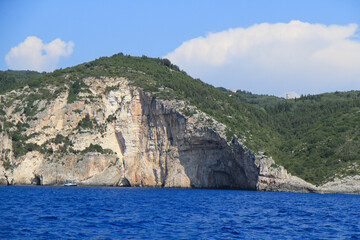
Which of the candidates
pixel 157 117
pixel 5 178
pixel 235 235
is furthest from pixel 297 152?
pixel 235 235

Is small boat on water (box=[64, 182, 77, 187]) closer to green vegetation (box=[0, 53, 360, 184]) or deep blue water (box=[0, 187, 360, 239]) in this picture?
green vegetation (box=[0, 53, 360, 184])

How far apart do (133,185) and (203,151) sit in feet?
56.4

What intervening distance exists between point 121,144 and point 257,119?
122 feet

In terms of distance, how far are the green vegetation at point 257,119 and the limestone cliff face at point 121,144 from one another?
1.40 meters

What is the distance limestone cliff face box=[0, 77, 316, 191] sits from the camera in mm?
94688

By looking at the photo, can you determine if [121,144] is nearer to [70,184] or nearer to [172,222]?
[70,184]

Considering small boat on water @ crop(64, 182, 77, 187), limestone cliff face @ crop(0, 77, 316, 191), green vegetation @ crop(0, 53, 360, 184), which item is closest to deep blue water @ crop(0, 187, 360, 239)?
green vegetation @ crop(0, 53, 360, 184)

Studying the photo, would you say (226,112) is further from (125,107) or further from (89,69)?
(89,69)

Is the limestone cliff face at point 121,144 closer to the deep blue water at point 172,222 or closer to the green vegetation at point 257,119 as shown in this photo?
the green vegetation at point 257,119

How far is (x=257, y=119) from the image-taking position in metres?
118

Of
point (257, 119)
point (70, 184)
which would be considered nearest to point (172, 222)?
point (70, 184)

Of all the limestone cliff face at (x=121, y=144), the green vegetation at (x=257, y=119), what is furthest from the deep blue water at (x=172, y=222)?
the limestone cliff face at (x=121, y=144)

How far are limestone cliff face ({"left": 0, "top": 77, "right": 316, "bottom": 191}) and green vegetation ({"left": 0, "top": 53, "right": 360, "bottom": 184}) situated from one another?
140cm

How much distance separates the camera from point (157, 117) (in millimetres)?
102312
